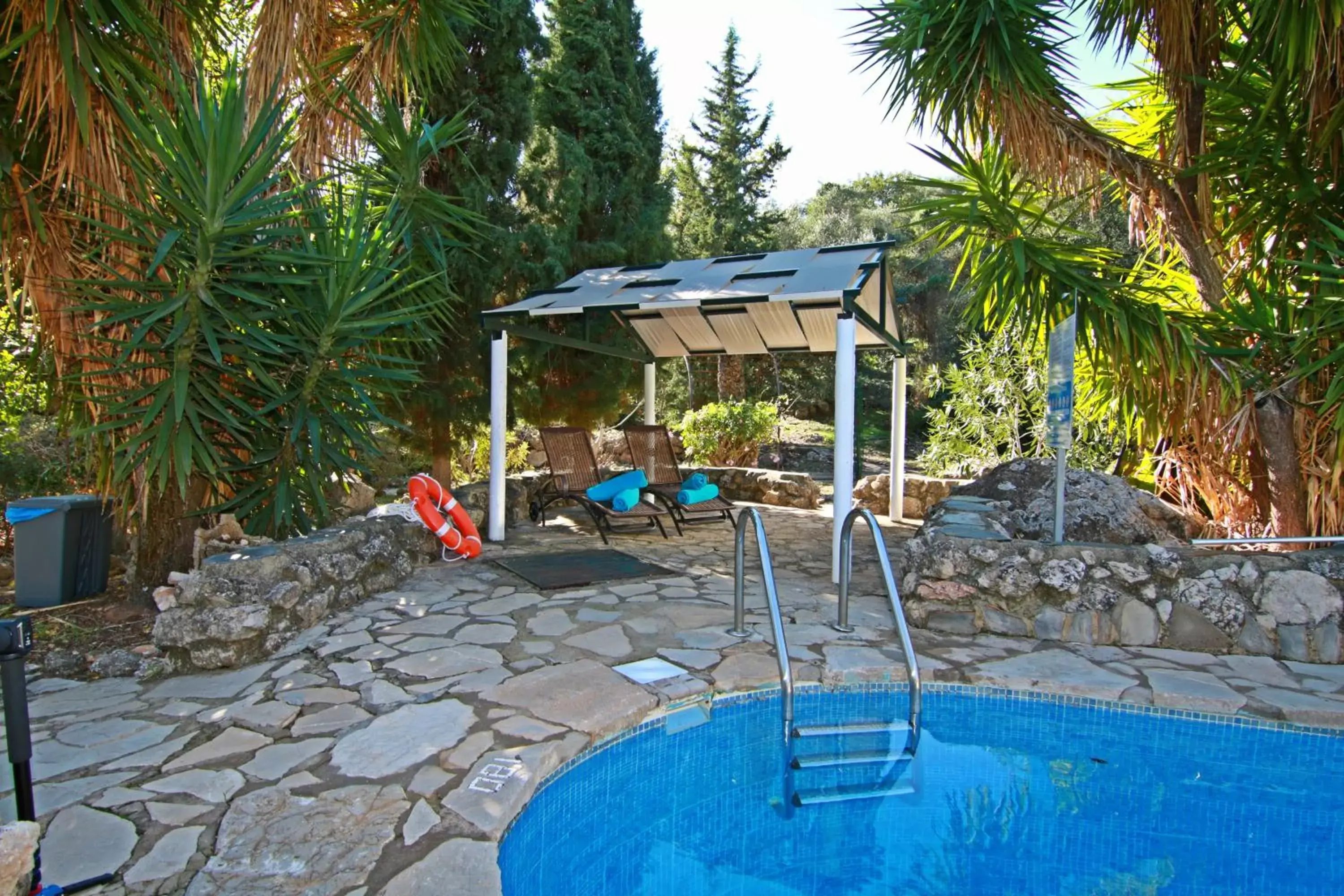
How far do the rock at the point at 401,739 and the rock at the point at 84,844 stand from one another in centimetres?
65

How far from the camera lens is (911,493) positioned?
383 inches

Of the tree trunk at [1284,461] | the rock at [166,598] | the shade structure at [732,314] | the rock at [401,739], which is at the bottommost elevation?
the rock at [401,739]

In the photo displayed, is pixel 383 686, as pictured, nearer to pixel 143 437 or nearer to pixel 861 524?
pixel 143 437

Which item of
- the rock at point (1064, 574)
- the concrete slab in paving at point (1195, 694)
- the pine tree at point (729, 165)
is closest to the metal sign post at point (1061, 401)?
the rock at point (1064, 574)

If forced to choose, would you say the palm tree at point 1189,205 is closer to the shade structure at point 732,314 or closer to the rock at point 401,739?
the shade structure at point 732,314

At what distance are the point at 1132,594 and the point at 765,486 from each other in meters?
6.04

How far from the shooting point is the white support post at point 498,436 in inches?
283

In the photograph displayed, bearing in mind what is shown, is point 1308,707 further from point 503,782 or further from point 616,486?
point 616,486

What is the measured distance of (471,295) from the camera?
29.5ft

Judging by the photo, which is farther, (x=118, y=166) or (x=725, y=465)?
(x=725, y=465)

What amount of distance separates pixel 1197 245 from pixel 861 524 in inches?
133

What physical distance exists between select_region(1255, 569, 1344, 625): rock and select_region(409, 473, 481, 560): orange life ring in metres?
5.19

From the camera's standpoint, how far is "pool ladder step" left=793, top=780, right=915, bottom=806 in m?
3.44

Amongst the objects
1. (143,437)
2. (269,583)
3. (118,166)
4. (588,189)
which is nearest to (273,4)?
(118,166)
